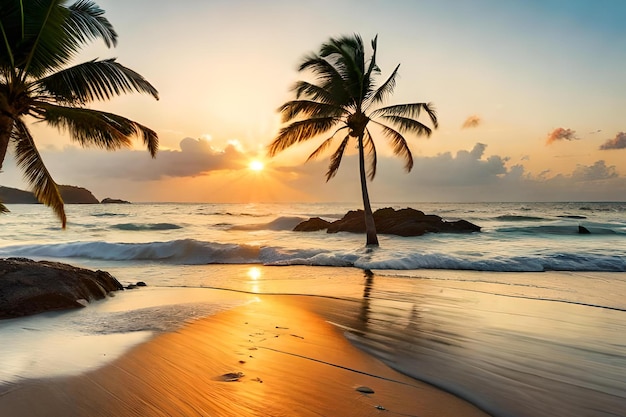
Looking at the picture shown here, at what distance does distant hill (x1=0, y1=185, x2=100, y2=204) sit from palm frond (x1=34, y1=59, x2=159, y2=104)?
11634 centimetres

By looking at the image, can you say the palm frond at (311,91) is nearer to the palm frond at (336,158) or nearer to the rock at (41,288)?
the palm frond at (336,158)

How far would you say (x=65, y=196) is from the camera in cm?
11531

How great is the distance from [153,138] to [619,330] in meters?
11.1

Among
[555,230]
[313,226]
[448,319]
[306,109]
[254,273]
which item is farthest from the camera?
[555,230]

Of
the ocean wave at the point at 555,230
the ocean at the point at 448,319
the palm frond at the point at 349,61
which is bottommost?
the ocean at the point at 448,319

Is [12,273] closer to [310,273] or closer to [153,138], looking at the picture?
[153,138]

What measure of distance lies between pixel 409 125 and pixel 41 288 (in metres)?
15.6

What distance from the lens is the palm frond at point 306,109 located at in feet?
56.6

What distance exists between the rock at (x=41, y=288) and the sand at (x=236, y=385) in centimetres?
294

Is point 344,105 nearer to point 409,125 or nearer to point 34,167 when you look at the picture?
point 409,125

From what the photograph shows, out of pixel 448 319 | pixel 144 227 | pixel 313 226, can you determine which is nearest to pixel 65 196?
pixel 144 227

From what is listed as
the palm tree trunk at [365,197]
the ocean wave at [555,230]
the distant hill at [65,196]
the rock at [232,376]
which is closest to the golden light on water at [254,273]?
the palm tree trunk at [365,197]

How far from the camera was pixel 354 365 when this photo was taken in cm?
394

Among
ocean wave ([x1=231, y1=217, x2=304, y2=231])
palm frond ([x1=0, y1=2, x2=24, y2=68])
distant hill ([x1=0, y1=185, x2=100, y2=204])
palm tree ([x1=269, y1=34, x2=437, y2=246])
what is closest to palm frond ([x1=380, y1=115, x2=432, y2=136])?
palm tree ([x1=269, y1=34, x2=437, y2=246])
